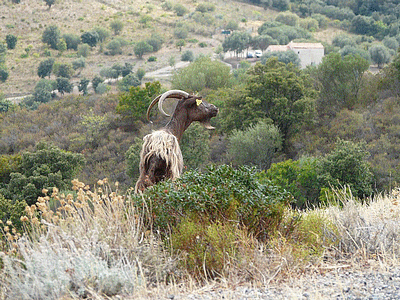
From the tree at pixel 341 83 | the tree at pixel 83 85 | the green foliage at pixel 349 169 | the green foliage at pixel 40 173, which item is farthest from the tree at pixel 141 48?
the green foliage at pixel 349 169

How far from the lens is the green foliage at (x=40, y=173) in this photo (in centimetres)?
2067

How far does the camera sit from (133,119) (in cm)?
3356

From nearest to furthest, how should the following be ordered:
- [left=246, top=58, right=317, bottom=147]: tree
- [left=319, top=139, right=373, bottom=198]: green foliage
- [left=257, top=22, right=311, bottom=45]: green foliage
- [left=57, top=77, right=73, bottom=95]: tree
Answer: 1. [left=319, top=139, right=373, bottom=198]: green foliage
2. [left=246, top=58, right=317, bottom=147]: tree
3. [left=57, top=77, right=73, bottom=95]: tree
4. [left=257, top=22, right=311, bottom=45]: green foliage

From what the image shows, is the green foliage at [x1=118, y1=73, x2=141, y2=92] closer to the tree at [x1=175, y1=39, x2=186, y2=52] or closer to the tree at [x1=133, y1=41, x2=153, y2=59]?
the tree at [x1=133, y1=41, x2=153, y2=59]

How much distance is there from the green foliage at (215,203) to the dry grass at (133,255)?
0.64ft

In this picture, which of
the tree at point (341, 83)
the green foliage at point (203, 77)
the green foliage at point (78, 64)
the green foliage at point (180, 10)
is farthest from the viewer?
the green foliage at point (180, 10)

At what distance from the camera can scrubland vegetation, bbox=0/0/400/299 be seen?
4.55m

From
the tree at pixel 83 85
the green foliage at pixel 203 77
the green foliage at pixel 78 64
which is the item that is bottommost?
the tree at pixel 83 85

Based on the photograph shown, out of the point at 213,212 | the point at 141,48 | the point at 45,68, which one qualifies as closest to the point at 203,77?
the point at 45,68

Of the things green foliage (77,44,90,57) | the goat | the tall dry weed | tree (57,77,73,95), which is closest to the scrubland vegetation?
the tall dry weed

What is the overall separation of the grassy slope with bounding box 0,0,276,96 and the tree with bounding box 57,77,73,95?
3.69 meters

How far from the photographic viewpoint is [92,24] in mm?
84625

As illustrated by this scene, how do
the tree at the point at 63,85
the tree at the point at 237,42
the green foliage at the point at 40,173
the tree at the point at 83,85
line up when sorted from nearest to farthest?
the green foliage at the point at 40,173, the tree at the point at 63,85, the tree at the point at 83,85, the tree at the point at 237,42

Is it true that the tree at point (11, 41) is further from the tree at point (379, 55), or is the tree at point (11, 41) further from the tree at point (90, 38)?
the tree at point (379, 55)
